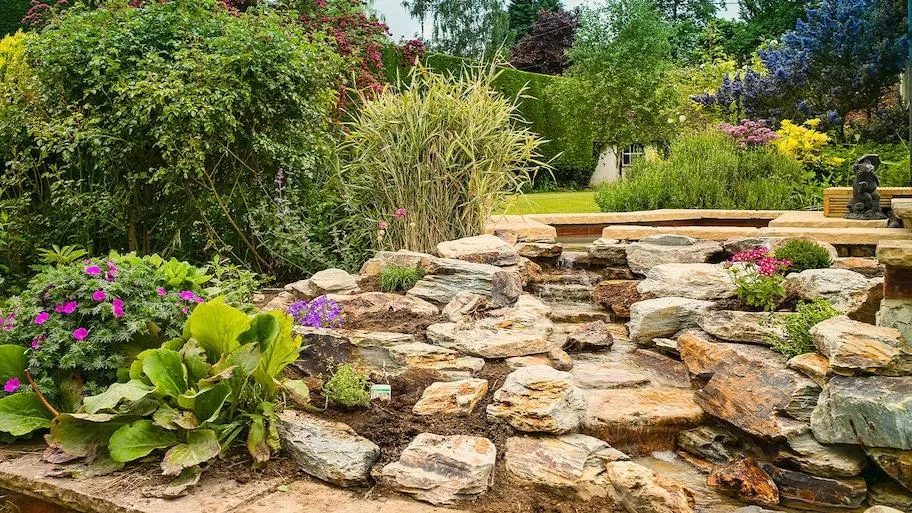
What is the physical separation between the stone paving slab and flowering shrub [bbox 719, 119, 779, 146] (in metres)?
6.62

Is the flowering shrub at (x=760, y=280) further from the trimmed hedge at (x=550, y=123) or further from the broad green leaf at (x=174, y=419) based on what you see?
the trimmed hedge at (x=550, y=123)

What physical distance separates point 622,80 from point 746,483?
1272cm

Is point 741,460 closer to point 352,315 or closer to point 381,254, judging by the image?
point 352,315

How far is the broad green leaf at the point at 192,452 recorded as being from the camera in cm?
223

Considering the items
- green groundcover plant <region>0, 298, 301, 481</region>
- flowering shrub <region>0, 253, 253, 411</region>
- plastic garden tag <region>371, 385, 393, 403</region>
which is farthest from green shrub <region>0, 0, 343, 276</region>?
plastic garden tag <region>371, 385, 393, 403</region>

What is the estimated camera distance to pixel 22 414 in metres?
2.50

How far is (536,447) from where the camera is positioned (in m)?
2.50

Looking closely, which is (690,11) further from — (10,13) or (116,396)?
(116,396)

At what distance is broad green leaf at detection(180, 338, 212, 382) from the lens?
2434mm

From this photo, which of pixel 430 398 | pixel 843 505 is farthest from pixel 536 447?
pixel 843 505

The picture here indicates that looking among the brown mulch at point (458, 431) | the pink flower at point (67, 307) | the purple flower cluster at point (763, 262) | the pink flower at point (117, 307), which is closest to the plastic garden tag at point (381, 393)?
the brown mulch at point (458, 431)

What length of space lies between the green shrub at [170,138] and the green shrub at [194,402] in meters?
2.04

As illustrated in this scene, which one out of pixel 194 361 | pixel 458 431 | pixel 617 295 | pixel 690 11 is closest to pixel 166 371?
pixel 194 361

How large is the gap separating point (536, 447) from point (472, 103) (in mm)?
2944
